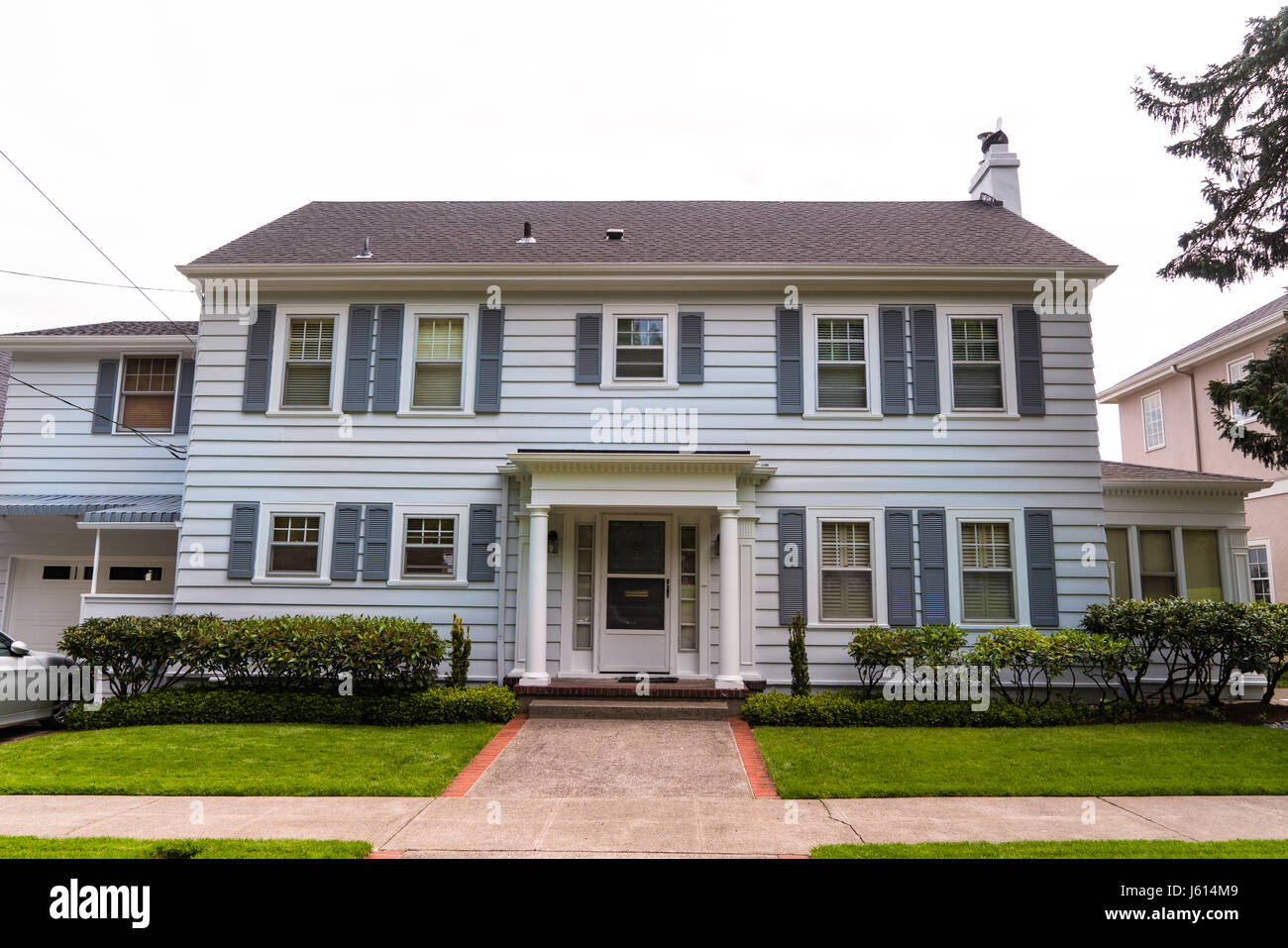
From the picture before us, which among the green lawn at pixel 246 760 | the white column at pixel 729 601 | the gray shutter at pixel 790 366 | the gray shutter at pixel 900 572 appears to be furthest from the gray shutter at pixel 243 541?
the gray shutter at pixel 900 572

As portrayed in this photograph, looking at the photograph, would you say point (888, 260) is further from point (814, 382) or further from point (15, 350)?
point (15, 350)

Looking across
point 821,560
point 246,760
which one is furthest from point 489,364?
point 246,760

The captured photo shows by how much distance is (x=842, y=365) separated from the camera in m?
11.0

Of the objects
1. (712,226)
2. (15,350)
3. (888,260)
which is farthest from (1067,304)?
(15,350)

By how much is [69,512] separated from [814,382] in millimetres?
11013

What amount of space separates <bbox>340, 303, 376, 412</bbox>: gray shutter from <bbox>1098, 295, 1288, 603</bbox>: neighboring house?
15248 mm

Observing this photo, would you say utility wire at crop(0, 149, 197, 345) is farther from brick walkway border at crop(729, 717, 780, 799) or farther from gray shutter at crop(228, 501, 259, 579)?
brick walkway border at crop(729, 717, 780, 799)

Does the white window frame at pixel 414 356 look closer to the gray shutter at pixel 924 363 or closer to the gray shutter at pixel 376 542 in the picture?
the gray shutter at pixel 376 542

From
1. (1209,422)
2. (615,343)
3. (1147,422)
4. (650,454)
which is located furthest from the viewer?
(1147,422)

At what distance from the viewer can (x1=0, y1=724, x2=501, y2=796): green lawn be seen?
6551mm

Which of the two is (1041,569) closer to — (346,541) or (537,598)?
(537,598)

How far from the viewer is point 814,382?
428 inches

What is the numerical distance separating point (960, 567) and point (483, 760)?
22.3 ft

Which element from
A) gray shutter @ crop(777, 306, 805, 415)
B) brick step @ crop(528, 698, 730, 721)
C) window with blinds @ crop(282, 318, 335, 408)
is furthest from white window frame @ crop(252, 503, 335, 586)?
gray shutter @ crop(777, 306, 805, 415)
